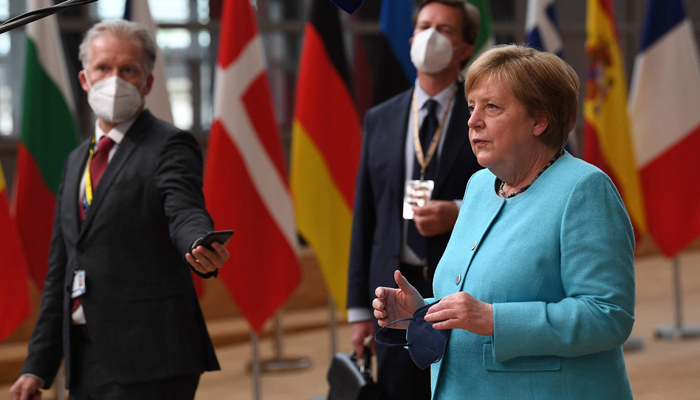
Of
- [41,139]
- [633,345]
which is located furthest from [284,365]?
[633,345]

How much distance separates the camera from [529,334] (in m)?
1.32

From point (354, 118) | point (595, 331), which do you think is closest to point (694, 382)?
point (354, 118)

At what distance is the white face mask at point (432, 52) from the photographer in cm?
237

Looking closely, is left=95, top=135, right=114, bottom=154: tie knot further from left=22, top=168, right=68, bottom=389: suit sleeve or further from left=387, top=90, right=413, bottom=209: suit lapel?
left=387, top=90, right=413, bottom=209: suit lapel

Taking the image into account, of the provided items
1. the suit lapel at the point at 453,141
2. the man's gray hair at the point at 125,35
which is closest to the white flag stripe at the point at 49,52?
the man's gray hair at the point at 125,35

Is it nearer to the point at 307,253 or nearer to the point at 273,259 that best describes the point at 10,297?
the point at 273,259

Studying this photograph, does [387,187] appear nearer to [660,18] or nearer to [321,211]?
[321,211]

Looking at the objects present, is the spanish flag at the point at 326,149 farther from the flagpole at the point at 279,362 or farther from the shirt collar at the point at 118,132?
the shirt collar at the point at 118,132

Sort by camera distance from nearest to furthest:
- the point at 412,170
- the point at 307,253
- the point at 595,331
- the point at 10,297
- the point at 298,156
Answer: the point at 595,331 < the point at 412,170 < the point at 10,297 < the point at 298,156 < the point at 307,253

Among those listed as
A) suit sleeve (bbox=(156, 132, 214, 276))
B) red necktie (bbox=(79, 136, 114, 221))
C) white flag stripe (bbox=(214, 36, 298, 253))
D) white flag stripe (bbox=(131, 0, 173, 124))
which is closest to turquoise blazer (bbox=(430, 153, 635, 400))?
suit sleeve (bbox=(156, 132, 214, 276))

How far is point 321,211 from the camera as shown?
4168 millimetres

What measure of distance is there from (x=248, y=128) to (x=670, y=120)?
10.2 ft

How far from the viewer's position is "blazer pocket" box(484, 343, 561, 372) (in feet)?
4.45

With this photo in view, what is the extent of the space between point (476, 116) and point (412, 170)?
0.96 meters
